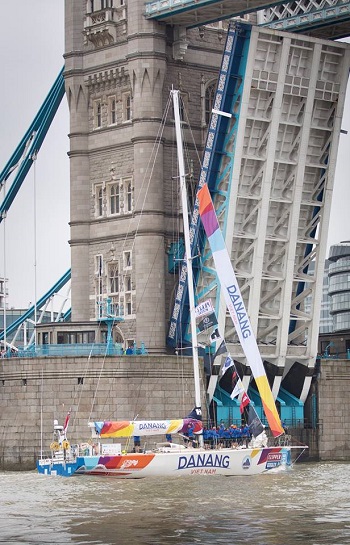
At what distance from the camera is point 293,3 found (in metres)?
81.6

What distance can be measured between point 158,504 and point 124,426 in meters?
13.0

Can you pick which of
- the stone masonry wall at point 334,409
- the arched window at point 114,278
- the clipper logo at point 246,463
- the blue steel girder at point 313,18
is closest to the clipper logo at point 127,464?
the clipper logo at point 246,463

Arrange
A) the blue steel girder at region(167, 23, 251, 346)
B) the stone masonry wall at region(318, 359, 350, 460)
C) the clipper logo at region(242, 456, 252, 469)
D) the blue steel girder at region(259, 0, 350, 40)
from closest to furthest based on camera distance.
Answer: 1. the clipper logo at region(242, 456, 252, 469)
2. the blue steel girder at region(167, 23, 251, 346)
3. the blue steel girder at region(259, 0, 350, 40)
4. the stone masonry wall at region(318, 359, 350, 460)

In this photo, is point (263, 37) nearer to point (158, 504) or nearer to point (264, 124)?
point (264, 124)

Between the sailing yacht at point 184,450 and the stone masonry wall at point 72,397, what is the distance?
2036 millimetres

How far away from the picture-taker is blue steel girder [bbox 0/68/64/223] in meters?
87.8

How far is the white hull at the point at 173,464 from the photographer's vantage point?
6303 centimetres

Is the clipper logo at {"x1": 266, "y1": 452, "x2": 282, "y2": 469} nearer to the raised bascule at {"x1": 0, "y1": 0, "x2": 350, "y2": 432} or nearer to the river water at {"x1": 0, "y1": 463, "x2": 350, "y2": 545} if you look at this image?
the river water at {"x1": 0, "y1": 463, "x2": 350, "y2": 545}

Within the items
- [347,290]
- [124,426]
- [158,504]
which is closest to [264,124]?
[124,426]

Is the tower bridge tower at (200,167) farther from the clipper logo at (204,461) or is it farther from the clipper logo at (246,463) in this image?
the clipper logo at (204,461)

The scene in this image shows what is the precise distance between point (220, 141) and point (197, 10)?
672cm

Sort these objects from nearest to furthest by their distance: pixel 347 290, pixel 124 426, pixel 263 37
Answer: pixel 124 426
pixel 263 37
pixel 347 290

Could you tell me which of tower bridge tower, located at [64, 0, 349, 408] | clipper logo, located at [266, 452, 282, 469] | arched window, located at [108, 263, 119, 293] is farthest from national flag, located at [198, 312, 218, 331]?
arched window, located at [108, 263, 119, 293]

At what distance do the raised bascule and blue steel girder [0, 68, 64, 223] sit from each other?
367 cm
